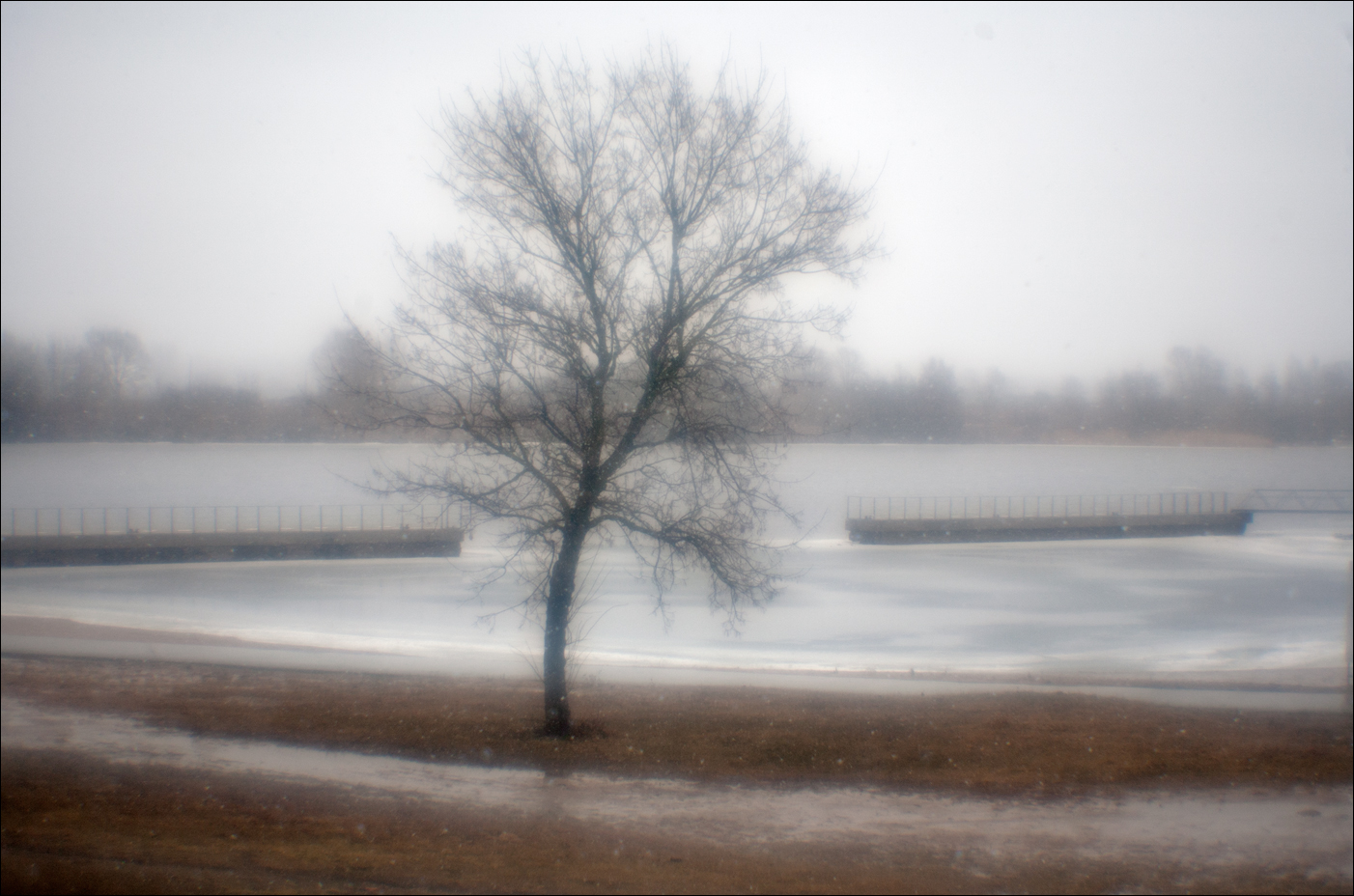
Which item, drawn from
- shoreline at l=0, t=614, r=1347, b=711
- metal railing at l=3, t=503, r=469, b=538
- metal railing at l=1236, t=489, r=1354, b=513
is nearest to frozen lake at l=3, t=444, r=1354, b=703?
shoreline at l=0, t=614, r=1347, b=711

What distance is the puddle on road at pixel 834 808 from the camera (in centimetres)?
637

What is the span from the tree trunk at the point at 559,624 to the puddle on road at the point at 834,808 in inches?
66.0

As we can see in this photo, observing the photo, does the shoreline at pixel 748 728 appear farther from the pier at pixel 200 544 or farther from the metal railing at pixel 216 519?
the metal railing at pixel 216 519

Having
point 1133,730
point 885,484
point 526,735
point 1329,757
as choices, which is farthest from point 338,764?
point 885,484

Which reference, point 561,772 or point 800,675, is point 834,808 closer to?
point 561,772

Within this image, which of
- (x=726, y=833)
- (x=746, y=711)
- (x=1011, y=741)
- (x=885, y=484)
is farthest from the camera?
(x=885, y=484)

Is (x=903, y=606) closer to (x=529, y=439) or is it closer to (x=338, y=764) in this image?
(x=529, y=439)

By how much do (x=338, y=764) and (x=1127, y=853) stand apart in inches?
273

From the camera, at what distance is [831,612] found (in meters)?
25.7

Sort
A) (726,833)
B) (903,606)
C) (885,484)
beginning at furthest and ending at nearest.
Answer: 1. (885,484)
2. (903,606)
3. (726,833)

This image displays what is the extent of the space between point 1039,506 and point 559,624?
219 ft

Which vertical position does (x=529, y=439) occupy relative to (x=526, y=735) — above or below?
above

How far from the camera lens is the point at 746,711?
1128cm

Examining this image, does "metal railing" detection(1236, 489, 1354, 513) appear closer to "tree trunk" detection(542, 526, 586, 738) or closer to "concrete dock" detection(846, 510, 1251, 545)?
"concrete dock" detection(846, 510, 1251, 545)
